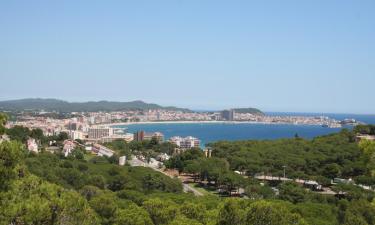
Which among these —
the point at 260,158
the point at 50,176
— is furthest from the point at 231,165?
the point at 50,176

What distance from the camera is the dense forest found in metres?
7.88

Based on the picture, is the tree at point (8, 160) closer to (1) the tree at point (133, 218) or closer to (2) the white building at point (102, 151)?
(1) the tree at point (133, 218)

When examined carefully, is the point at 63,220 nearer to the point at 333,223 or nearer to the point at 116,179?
the point at 333,223

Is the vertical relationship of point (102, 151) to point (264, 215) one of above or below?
below

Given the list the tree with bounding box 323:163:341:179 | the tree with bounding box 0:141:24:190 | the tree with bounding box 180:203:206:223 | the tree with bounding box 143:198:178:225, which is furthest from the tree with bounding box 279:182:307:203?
the tree with bounding box 0:141:24:190

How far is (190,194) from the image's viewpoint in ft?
77.5

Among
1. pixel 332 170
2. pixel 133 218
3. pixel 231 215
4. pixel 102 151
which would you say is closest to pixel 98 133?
pixel 102 151

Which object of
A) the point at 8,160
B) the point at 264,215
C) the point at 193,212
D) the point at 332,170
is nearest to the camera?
the point at 8,160

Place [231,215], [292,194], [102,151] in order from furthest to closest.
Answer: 1. [102,151]
2. [292,194]
3. [231,215]

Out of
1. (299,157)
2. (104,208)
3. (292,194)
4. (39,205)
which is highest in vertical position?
(39,205)

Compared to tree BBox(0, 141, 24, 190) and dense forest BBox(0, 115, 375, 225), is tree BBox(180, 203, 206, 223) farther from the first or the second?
tree BBox(0, 141, 24, 190)

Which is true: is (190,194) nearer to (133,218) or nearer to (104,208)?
(104,208)

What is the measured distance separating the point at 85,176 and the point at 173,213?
13.9 m

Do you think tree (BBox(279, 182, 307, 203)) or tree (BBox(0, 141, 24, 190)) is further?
tree (BBox(279, 182, 307, 203))
